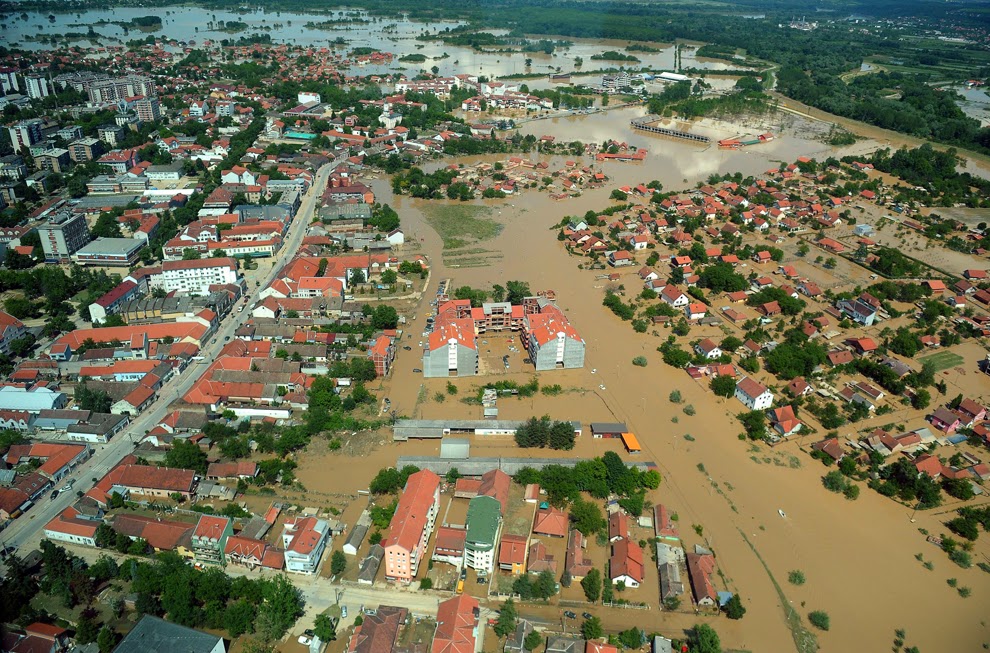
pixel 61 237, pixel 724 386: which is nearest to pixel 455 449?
pixel 724 386

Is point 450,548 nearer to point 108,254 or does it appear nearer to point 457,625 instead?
point 457,625

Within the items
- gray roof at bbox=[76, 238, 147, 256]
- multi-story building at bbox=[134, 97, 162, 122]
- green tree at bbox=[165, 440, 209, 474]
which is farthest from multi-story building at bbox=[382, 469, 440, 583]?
multi-story building at bbox=[134, 97, 162, 122]

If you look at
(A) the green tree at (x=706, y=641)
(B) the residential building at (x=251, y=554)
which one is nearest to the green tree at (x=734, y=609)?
(A) the green tree at (x=706, y=641)

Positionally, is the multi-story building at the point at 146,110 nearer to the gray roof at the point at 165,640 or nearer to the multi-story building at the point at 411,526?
the multi-story building at the point at 411,526

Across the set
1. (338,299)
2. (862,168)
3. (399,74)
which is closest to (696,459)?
(338,299)

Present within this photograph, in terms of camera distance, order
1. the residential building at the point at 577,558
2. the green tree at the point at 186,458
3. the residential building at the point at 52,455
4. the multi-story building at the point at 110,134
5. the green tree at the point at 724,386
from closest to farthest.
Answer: the residential building at the point at 577,558
the green tree at the point at 186,458
the residential building at the point at 52,455
the green tree at the point at 724,386
the multi-story building at the point at 110,134

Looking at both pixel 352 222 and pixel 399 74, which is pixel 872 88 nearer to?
pixel 399 74
